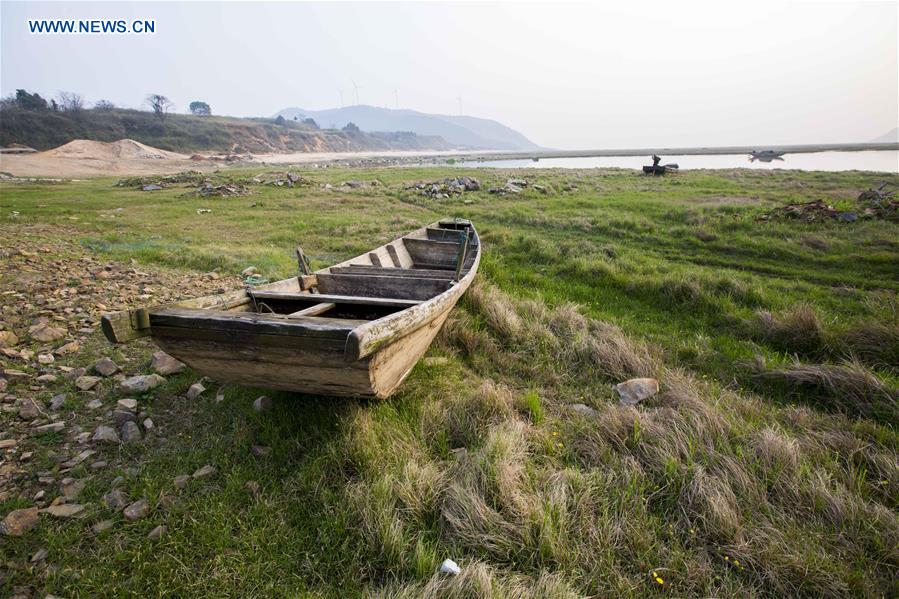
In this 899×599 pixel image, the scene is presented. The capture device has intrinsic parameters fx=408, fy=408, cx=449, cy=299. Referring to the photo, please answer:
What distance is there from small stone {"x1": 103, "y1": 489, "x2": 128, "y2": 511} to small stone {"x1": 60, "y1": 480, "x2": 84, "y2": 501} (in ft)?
0.73

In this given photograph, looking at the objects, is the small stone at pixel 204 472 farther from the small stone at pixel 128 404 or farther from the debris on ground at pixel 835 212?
the debris on ground at pixel 835 212

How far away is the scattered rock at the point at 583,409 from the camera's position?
420 centimetres

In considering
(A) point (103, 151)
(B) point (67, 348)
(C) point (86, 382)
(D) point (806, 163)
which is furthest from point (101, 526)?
(A) point (103, 151)

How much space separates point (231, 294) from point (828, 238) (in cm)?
1334

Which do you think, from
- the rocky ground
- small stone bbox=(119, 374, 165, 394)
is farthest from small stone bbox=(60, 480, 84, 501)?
small stone bbox=(119, 374, 165, 394)

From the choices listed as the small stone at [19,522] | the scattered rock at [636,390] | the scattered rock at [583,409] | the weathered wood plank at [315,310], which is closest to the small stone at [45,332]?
the small stone at [19,522]

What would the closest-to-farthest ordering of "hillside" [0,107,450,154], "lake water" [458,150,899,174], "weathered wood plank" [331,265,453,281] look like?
1. "weathered wood plank" [331,265,453,281]
2. "lake water" [458,150,899,174]
3. "hillside" [0,107,450,154]

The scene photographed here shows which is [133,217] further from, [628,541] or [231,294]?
[628,541]

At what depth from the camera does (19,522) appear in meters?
2.68

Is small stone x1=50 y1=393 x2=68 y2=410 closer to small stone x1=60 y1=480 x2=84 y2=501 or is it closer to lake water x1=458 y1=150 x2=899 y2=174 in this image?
small stone x1=60 y1=480 x2=84 y2=501

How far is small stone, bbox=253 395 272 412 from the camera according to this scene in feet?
12.9

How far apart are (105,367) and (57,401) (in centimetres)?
61

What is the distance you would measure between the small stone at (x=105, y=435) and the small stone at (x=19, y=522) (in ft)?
2.46

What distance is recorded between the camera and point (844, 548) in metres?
2.62
